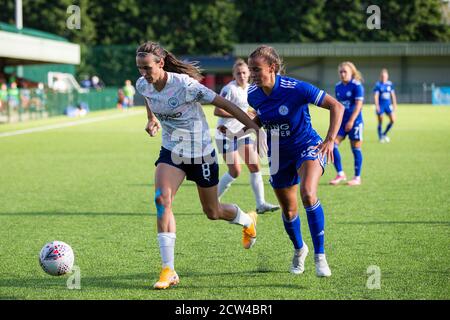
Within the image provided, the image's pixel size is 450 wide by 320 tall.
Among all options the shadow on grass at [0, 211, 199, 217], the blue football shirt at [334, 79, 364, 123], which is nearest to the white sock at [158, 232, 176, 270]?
the shadow on grass at [0, 211, 199, 217]

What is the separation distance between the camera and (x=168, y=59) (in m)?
6.96

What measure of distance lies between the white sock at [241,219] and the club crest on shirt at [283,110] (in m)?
1.22

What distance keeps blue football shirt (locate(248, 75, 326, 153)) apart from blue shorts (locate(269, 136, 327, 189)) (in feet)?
0.18

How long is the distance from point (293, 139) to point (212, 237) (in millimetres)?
2192

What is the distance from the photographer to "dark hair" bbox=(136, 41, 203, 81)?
6621 millimetres

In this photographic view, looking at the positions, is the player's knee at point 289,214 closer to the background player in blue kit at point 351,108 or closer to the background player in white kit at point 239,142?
the background player in white kit at point 239,142

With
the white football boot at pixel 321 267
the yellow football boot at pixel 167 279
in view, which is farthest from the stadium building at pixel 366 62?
the yellow football boot at pixel 167 279

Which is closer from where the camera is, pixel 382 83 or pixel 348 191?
pixel 348 191

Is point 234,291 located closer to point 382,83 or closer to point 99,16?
point 382,83

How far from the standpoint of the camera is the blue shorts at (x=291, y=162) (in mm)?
6984

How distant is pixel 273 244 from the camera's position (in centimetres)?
838

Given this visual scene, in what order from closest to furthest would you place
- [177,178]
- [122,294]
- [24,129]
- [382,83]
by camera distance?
[122,294] < [177,178] < [382,83] < [24,129]
